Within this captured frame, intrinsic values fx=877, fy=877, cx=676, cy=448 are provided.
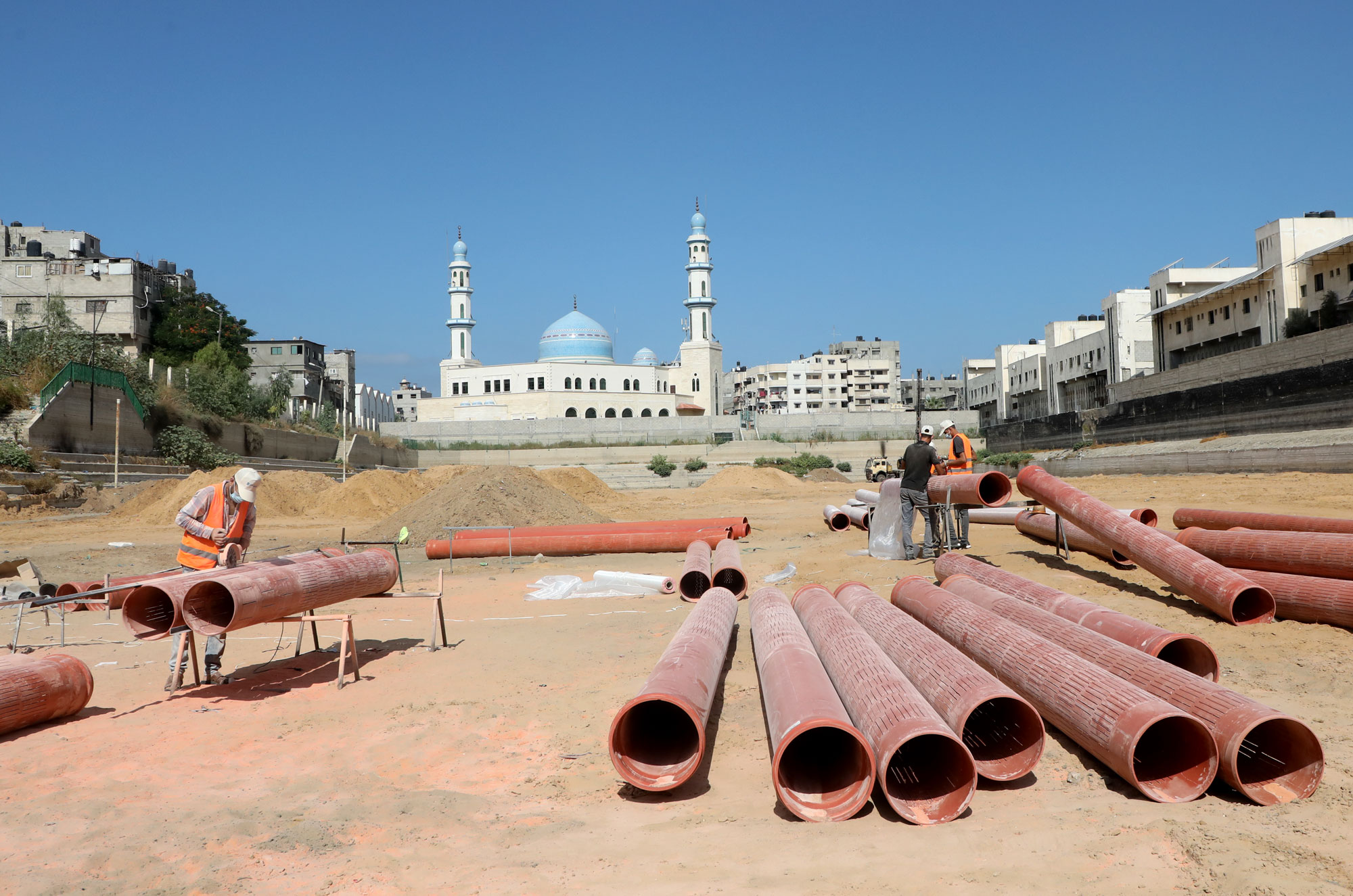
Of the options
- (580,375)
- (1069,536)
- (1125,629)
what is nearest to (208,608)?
(1125,629)

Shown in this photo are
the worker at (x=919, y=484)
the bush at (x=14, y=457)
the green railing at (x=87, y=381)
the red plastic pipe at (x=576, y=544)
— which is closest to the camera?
the worker at (x=919, y=484)

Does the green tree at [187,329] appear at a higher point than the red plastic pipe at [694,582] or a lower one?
higher

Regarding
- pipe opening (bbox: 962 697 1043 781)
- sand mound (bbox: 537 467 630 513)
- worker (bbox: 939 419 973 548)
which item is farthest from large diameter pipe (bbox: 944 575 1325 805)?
sand mound (bbox: 537 467 630 513)

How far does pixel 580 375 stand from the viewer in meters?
78.0

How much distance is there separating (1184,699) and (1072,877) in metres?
1.53

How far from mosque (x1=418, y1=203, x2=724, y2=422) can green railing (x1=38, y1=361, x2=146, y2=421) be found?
44445 millimetres

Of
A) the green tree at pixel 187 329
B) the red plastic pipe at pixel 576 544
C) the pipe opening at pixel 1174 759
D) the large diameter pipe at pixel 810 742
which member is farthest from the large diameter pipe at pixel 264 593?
the green tree at pixel 187 329

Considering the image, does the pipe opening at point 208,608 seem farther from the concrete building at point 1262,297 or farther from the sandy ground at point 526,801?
the concrete building at point 1262,297

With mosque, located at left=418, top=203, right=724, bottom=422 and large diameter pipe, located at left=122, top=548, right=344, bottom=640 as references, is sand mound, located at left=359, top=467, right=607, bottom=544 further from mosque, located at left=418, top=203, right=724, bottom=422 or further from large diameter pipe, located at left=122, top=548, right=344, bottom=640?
mosque, located at left=418, top=203, right=724, bottom=422

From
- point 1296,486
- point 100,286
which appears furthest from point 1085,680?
point 100,286

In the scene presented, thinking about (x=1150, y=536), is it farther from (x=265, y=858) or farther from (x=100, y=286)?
(x=100, y=286)

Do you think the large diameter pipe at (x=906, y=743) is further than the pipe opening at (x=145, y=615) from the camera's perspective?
No

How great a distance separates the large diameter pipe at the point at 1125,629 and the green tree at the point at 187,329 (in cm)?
4593

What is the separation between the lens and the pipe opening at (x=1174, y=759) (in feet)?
12.7
